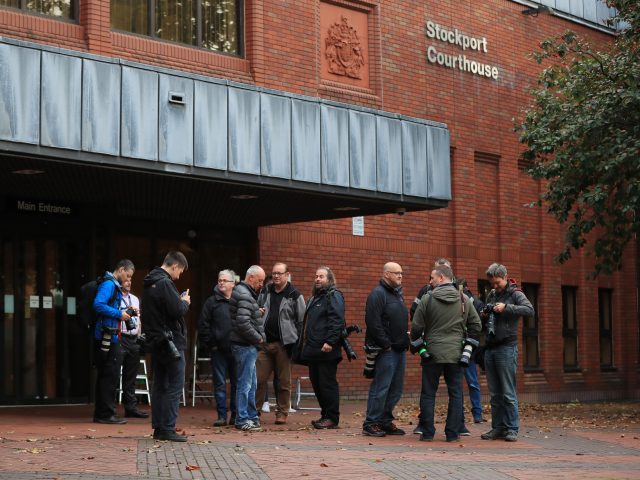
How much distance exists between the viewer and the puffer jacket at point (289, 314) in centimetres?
1442

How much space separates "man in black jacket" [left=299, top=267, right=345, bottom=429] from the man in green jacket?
119cm

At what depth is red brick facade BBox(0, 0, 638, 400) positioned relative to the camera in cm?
1969

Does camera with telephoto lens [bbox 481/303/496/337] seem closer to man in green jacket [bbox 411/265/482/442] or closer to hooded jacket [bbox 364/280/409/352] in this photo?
man in green jacket [bbox 411/265/482/442]

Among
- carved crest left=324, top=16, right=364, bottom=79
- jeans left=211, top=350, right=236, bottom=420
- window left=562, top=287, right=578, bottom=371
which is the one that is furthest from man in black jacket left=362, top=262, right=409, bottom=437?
window left=562, top=287, right=578, bottom=371

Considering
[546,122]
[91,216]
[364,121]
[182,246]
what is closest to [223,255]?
[182,246]

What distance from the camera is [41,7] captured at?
17.2 metres

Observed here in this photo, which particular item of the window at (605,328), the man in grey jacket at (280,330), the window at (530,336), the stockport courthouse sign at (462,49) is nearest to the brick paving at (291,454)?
the man in grey jacket at (280,330)

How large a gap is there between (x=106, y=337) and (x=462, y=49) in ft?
40.4

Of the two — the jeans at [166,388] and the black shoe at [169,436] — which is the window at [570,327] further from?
the jeans at [166,388]

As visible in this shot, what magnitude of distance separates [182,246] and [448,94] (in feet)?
23.2

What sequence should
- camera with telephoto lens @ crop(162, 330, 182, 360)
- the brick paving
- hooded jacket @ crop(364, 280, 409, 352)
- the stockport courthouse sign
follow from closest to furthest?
the brick paving
camera with telephoto lens @ crop(162, 330, 182, 360)
hooded jacket @ crop(364, 280, 409, 352)
the stockport courthouse sign

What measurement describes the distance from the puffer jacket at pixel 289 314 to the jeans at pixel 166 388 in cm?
252

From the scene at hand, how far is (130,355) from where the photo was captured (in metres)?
15.5

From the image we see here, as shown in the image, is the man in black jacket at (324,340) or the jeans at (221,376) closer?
the man in black jacket at (324,340)
